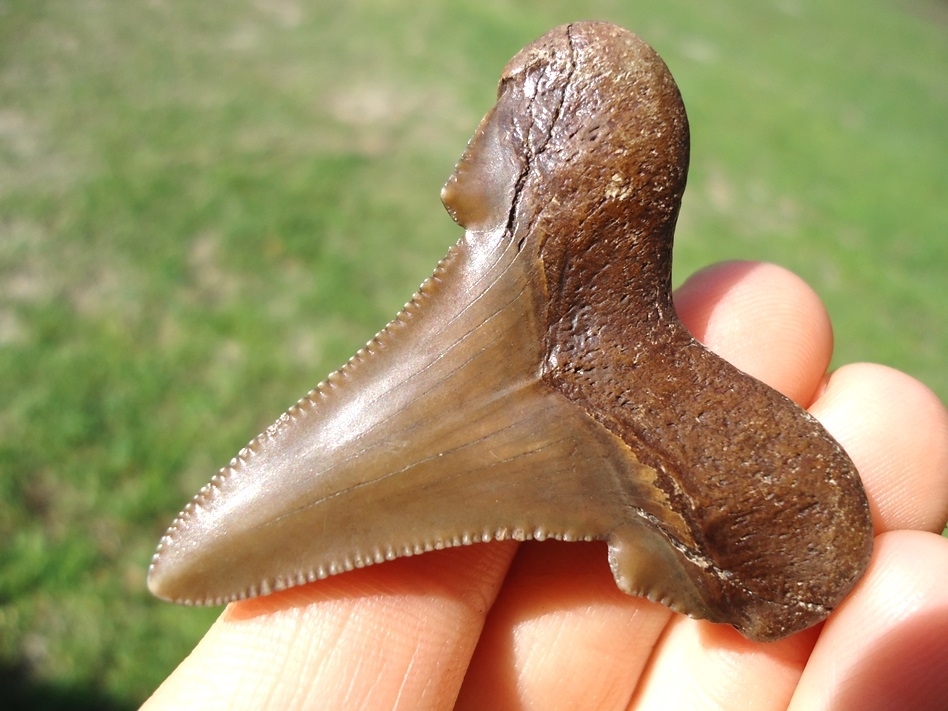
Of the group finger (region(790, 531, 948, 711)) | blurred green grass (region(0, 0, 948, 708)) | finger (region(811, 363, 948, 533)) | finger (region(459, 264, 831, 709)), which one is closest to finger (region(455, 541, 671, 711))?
finger (region(459, 264, 831, 709))

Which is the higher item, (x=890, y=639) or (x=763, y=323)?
(x=763, y=323)

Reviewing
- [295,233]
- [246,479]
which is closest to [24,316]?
[295,233]

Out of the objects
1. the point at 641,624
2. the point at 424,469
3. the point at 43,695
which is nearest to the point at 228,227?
the point at 43,695

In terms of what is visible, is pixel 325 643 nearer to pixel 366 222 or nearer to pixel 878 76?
pixel 366 222

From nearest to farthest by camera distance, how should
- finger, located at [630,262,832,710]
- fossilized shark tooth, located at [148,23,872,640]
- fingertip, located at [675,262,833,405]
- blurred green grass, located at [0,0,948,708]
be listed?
fossilized shark tooth, located at [148,23,872,640] < finger, located at [630,262,832,710] < fingertip, located at [675,262,833,405] < blurred green grass, located at [0,0,948,708]

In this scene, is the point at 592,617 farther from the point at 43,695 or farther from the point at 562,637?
the point at 43,695

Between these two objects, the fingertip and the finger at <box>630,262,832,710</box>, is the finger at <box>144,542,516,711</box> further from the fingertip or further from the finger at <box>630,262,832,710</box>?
the fingertip
